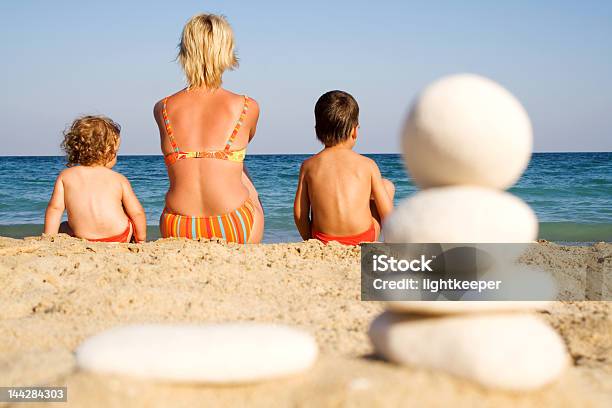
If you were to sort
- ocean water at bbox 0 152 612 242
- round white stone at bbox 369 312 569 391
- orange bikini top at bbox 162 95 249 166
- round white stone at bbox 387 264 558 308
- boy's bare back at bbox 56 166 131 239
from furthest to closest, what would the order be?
1. ocean water at bbox 0 152 612 242
2. boy's bare back at bbox 56 166 131 239
3. orange bikini top at bbox 162 95 249 166
4. round white stone at bbox 387 264 558 308
5. round white stone at bbox 369 312 569 391

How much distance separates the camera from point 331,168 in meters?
4.57

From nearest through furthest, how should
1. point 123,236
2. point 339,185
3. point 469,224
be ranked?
1. point 469,224
2. point 339,185
3. point 123,236

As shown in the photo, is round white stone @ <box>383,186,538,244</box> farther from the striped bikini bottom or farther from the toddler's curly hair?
the toddler's curly hair

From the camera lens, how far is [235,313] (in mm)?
2842

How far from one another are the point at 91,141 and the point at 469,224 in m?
3.87

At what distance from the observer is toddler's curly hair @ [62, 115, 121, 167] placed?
4973mm

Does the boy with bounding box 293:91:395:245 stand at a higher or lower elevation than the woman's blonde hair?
lower

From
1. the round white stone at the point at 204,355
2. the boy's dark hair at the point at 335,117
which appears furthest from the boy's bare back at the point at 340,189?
the round white stone at the point at 204,355

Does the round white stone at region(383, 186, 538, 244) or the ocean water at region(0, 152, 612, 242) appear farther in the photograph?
the ocean water at region(0, 152, 612, 242)

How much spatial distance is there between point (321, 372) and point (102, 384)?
637 mm

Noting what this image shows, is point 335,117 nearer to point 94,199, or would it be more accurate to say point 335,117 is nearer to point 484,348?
point 94,199

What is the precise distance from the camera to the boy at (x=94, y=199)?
477 centimetres

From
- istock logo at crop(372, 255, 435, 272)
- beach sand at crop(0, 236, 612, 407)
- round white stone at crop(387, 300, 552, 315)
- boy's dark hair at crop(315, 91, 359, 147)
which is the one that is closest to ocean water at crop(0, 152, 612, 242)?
boy's dark hair at crop(315, 91, 359, 147)
